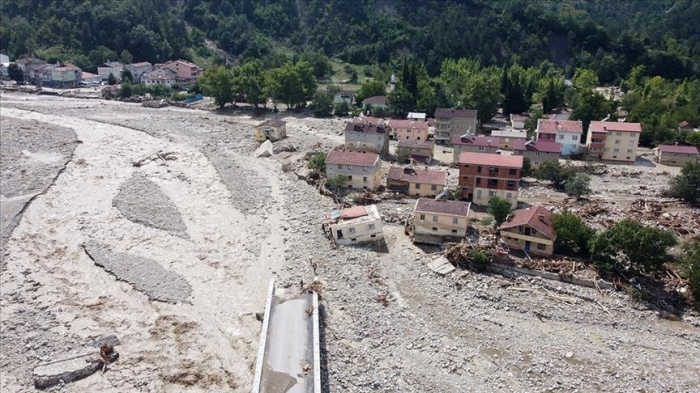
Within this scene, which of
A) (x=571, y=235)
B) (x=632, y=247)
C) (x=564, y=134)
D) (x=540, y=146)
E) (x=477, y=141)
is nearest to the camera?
(x=632, y=247)

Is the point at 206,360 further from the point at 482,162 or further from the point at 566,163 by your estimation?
the point at 566,163

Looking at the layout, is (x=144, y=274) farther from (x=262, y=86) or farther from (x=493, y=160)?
(x=262, y=86)

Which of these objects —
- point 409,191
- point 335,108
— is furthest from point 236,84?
point 409,191

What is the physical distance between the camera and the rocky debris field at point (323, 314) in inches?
849

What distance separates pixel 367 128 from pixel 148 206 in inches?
886

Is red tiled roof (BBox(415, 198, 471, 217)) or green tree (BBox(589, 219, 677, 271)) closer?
green tree (BBox(589, 219, 677, 271))

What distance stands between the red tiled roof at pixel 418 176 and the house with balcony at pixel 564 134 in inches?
694

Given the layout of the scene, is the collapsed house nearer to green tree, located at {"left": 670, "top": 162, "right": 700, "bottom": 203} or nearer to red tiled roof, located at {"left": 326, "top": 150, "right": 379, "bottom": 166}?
red tiled roof, located at {"left": 326, "top": 150, "right": 379, "bottom": 166}

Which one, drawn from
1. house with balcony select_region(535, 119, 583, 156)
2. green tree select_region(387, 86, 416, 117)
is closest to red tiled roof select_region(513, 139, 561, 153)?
house with balcony select_region(535, 119, 583, 156)

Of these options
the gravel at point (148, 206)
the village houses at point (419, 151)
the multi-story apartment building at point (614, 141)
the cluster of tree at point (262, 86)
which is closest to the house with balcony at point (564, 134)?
the multi-story apartment building at point (614, 141)

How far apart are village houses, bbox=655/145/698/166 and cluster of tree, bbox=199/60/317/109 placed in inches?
1763

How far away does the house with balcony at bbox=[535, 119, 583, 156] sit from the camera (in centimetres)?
5200

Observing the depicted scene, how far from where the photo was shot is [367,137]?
5112 centimetres

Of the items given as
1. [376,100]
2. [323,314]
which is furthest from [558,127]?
[323,314]
